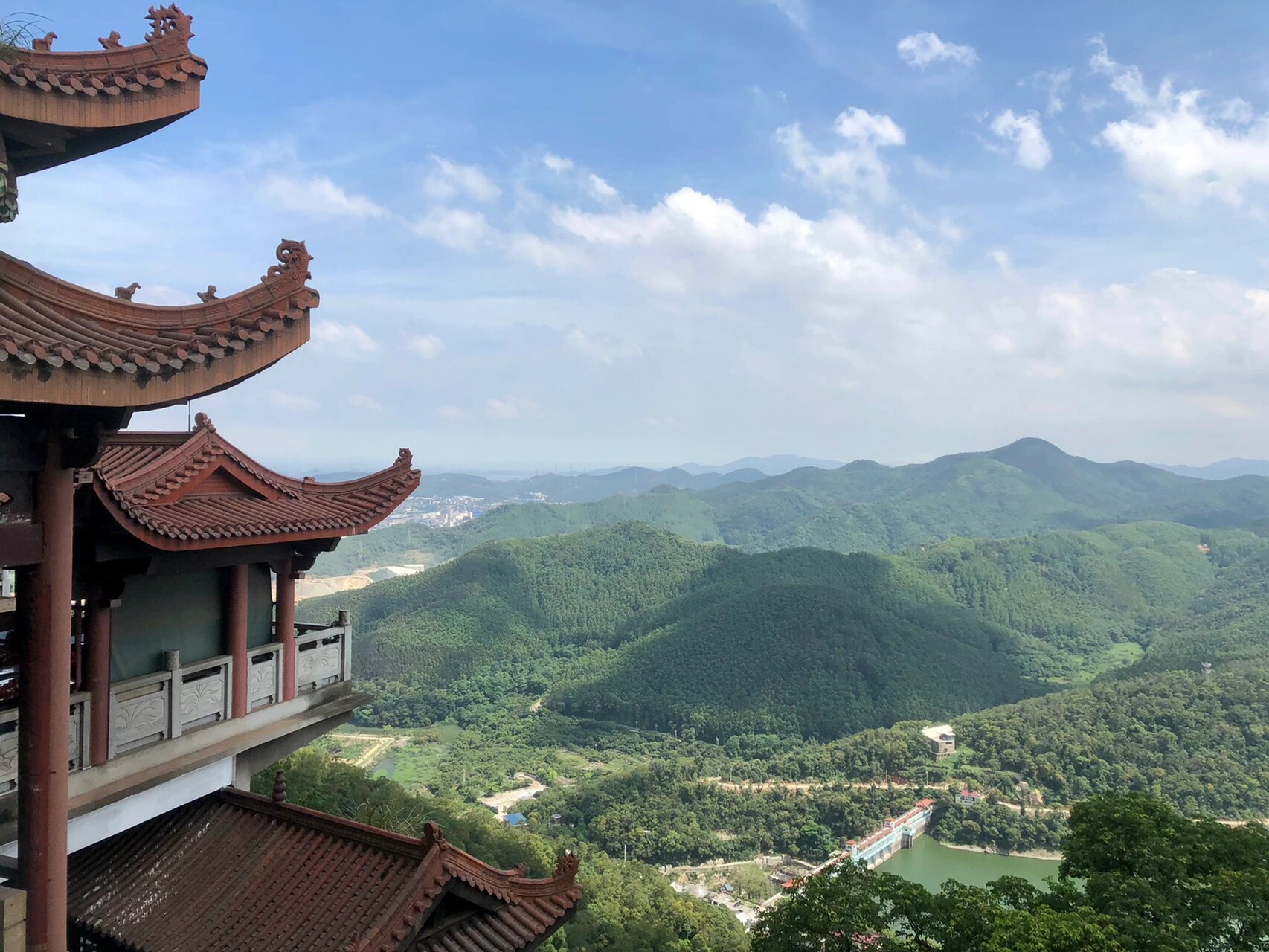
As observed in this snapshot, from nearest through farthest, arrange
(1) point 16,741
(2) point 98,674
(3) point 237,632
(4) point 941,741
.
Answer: (1) point 16,741
(2) point 98,674
(3) point 237,632
(4) point 941,741

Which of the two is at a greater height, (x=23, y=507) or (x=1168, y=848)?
(x=23, y=507)

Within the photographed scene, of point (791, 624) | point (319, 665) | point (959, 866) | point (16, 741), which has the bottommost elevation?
point (959, 866)

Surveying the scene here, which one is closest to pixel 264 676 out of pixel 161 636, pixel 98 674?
pixel 161 636

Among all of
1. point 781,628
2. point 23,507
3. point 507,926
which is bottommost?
point 781,628

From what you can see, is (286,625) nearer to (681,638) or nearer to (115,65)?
(115,65)

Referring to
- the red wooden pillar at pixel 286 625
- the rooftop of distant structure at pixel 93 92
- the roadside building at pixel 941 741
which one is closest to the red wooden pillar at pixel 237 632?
the red wooden pillar at pixel 286 625

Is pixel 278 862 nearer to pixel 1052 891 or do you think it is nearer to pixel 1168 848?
pixel 1052 891

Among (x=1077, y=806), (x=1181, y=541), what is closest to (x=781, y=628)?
(x=1077, y=806)

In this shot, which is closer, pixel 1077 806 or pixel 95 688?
pixel 95 688

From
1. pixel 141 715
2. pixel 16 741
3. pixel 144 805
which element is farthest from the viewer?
pixel 144 805
